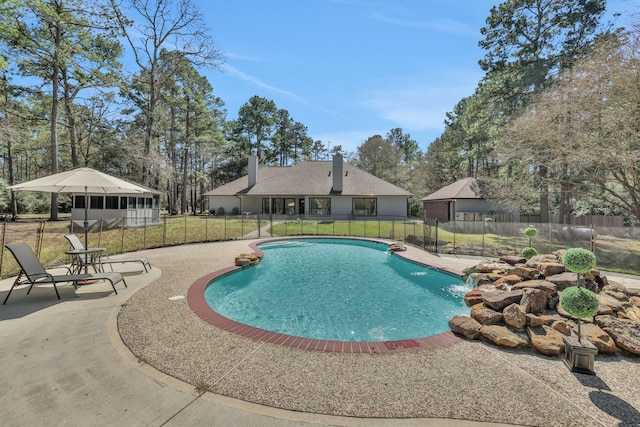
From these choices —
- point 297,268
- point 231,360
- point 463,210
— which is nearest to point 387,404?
point 231,360

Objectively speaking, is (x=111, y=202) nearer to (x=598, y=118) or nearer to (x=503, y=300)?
(x=503, y=300)

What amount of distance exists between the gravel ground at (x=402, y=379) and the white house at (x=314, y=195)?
23.1 m

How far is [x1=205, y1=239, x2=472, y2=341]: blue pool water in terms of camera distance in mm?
5367

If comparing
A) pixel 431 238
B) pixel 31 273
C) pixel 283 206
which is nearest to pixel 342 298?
pixel 31 273

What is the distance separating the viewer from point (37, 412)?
95.5 inches

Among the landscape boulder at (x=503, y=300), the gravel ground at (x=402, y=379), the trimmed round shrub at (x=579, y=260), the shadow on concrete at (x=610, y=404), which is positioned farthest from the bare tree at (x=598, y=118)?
the shadow on concrete at (x=610, y=404)

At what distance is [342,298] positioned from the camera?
23.2 ft

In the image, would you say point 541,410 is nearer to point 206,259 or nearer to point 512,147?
point 206,259

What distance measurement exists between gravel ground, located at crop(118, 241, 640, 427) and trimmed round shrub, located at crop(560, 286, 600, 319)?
2.38 ft

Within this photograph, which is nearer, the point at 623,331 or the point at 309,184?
the point at 623,331

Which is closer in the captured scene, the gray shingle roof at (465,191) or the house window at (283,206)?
the gray shingle roof at (465,191)

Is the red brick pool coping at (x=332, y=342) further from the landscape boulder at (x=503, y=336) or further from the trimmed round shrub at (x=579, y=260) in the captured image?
the trimmed round shrub at (x=579, y=260)

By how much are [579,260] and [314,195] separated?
78.1ft

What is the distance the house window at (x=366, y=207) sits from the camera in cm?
2747
